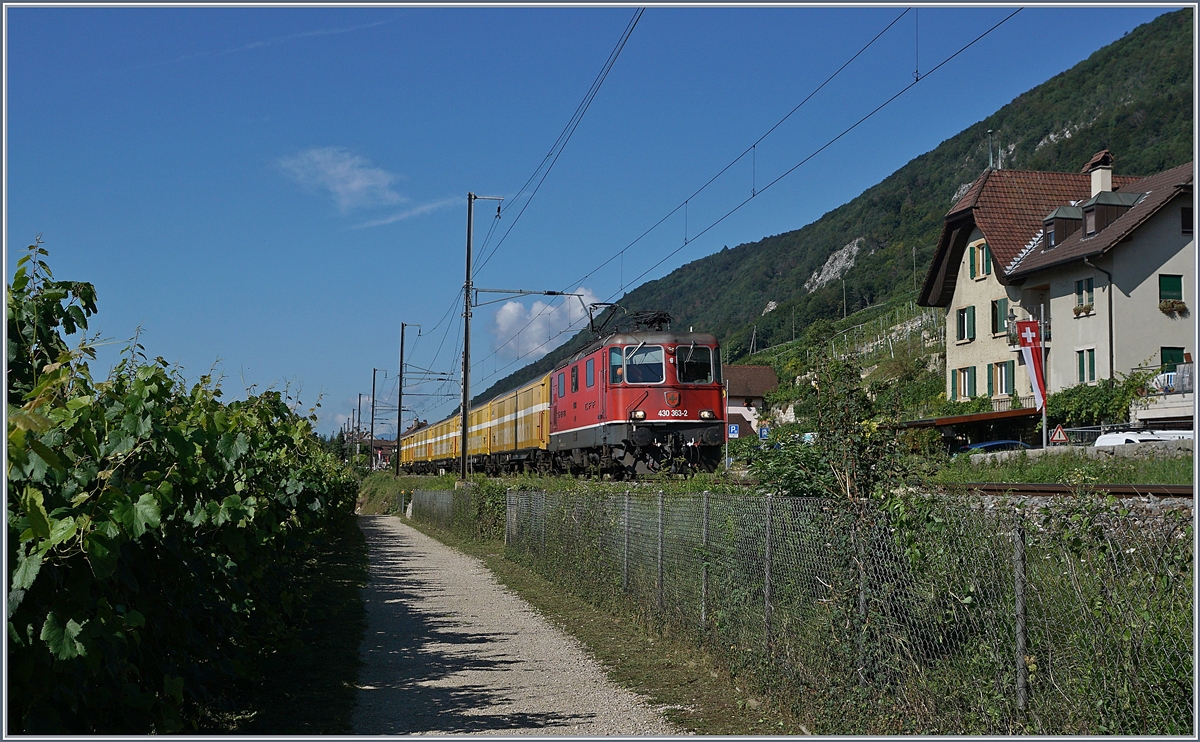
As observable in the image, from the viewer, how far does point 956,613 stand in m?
5.30

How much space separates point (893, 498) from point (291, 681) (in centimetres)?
489

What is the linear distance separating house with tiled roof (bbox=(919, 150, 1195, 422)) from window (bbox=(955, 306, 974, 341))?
7cm

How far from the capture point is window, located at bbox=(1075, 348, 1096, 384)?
123 feet

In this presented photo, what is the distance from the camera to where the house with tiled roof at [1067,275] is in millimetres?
36688

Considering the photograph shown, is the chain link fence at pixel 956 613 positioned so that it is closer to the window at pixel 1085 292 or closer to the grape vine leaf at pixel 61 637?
the grape vine leaf at pixel 61 637

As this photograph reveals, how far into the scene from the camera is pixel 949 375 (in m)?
46.3

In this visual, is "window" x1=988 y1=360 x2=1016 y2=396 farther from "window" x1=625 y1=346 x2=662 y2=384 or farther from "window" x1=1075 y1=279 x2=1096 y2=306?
"window" x1=625 y1=346 x2=662 y2=384

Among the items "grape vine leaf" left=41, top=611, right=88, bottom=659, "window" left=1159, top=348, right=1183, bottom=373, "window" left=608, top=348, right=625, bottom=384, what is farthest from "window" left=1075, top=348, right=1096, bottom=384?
"grape vine leaf" left=41, top=611, right=88, bottom=659

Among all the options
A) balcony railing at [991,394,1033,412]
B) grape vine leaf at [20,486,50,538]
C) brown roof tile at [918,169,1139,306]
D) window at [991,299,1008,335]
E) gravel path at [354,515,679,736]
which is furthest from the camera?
brown roof tile at [918,169,1139,306]

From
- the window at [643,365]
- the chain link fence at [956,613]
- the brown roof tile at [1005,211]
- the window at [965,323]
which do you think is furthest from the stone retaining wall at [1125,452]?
the window at [965,323]

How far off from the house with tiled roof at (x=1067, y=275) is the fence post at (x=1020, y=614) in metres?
34.3

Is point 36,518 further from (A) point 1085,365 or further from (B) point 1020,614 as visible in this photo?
(A) point 1085,365

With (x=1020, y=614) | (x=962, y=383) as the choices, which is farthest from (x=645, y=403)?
(x=962, y=383)

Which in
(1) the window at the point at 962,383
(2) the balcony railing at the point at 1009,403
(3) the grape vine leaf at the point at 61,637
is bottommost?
(3) the grape vine leaf at the point at 61,637
